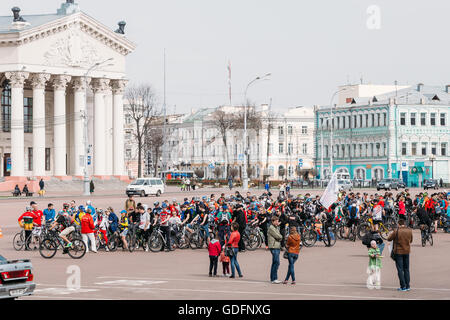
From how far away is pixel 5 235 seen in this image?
3809 cm

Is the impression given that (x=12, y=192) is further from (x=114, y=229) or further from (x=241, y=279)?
(x=241, y=279)

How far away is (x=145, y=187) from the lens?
2800 inches

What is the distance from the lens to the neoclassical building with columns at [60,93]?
80438mm

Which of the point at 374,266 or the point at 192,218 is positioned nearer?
the point at 374,266

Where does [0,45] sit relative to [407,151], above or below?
above

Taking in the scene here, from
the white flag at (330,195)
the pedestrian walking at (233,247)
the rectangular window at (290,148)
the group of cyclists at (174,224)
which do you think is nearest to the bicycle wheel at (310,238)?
the group of cyclists at (174,224)

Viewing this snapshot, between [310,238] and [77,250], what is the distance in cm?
873

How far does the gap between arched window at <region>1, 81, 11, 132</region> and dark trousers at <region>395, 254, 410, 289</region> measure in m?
71.6

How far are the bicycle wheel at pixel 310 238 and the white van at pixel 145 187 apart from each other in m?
38.3

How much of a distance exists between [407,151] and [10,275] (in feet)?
330

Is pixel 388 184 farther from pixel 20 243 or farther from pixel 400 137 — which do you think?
pixel 20 243

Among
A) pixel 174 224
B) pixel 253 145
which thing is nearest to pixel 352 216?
pixel 174 224

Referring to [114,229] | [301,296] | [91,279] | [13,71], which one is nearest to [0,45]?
[13,71]

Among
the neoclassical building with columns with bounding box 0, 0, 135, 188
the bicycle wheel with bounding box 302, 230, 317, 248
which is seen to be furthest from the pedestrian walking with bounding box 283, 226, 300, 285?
the neoclassical building with columns with bounding box 0, 0, 135, 188
